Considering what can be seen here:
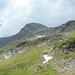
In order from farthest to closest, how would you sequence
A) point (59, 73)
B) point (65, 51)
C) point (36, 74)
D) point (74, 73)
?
1. point (65, 51)
2. point (36, 74)
3. point (59, 73)
4. point (74, 73)

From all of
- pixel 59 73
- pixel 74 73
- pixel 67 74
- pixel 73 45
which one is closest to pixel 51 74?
pixel 59 73

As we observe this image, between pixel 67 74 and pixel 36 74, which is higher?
pixel 67 74

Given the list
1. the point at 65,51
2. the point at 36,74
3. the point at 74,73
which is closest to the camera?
the point at 74,73

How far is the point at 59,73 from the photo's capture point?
48531mm

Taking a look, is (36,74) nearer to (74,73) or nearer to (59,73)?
(59,73)

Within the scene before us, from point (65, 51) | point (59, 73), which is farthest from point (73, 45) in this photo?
point (59, 73)

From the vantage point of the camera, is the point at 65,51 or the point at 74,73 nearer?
the point at 74,73

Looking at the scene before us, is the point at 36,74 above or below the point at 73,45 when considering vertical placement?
below

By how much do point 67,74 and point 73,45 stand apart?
54.4m

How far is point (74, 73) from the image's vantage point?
43.8 meters

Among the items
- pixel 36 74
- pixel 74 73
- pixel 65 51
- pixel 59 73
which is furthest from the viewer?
pixel 65 51

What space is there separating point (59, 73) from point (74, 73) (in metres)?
8.04

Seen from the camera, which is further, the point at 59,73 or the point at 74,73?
the point at 59,73

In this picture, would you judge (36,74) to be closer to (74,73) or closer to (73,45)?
(74,73)
